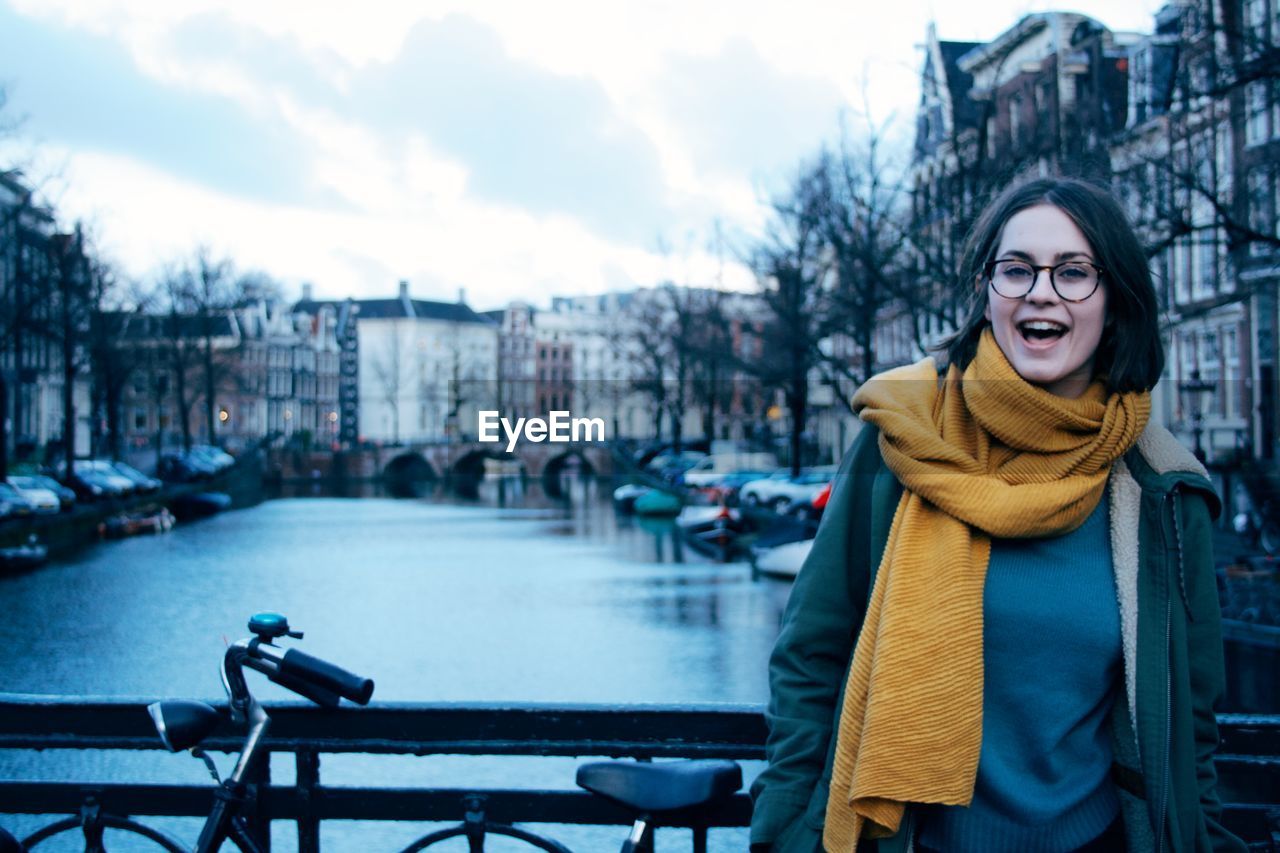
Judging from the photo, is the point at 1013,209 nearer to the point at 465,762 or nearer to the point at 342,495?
the point at 465,762

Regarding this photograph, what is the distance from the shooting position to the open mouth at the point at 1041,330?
211 cm

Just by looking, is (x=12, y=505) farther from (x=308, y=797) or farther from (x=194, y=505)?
(x=308, y=797)

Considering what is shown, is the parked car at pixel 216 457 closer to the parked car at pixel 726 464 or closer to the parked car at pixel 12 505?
the parked car at pixel 726 464

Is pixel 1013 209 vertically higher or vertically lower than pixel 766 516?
higher

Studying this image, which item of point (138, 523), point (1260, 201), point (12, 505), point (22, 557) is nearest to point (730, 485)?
point (138, 523)

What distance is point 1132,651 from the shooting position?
79.4 inches

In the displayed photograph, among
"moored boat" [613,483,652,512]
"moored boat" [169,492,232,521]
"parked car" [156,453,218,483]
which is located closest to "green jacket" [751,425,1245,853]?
"moored boat" [169,492,232,521]

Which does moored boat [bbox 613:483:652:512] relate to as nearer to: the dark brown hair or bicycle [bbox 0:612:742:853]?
bicycle [bbox 0:612:742:853]

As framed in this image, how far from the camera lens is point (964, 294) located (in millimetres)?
2328

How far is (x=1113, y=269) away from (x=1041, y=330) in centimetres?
13

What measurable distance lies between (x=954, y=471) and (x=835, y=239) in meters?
24.0

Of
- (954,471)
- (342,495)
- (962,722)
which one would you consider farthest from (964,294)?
(342,495)

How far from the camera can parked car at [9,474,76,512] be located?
31.4 metres

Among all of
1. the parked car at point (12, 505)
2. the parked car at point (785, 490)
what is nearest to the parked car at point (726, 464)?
the parked car at point (785, 490)
